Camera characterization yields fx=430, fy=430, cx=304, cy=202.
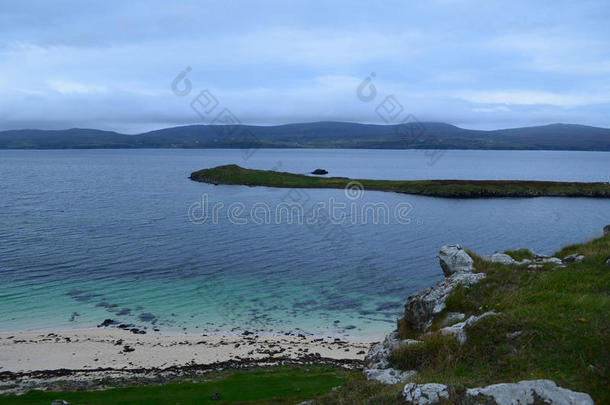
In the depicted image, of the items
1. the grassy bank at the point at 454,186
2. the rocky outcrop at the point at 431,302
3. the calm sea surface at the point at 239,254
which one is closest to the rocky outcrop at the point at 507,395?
the rocky outcrop at the point at 431,302

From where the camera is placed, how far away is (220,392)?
73.7 feet

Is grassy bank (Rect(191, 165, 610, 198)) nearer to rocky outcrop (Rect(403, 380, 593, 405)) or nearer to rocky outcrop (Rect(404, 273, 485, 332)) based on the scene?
rocky outcrop (Rect(404, 273, 485, 332))

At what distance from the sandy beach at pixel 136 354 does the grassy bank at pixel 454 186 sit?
3445 inches

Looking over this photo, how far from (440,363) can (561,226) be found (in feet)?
226

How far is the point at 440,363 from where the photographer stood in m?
14.3

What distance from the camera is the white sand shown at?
27.7 meters

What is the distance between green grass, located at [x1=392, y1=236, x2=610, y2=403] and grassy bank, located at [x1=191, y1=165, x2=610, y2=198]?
9593 centimetres

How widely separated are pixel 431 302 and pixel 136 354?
2021 centimetres

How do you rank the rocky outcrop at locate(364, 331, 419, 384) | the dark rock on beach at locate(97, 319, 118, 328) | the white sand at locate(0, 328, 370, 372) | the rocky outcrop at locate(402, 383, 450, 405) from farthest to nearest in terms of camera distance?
1. the dark rock on beach at locate(97, 319, 118, 328)
2. the white sand at locate(0, 328, 370, 372)
3. the rocky outcrop at locate(364, 331, 419, 384)
4. the rocky outcrop at locate(402, 383, 450, 405)

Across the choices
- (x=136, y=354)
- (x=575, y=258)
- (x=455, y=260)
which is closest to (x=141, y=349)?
(x=136, y=354)

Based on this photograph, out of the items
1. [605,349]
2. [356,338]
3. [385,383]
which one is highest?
[605,349]

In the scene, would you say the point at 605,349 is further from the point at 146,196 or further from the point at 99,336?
the point at 146,196

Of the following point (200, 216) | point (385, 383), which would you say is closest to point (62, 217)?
point (200, 216)
